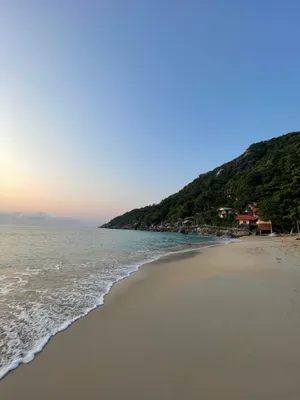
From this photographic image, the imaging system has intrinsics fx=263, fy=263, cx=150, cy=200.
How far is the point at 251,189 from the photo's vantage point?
89812mm

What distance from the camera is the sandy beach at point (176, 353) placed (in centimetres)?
345

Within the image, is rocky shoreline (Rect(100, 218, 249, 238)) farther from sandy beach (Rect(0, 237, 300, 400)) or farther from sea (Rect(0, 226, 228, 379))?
sandy beach (Rect(0, 237, 300, 400))

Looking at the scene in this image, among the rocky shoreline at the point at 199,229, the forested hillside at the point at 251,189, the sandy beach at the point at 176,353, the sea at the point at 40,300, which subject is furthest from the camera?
the rocky shoreline at the point at 199,229

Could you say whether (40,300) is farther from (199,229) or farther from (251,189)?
(251,189)

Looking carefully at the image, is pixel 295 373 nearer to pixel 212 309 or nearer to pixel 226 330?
pixel 226 330

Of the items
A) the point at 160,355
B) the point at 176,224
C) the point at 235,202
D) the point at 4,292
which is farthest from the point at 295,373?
the point at 176,224

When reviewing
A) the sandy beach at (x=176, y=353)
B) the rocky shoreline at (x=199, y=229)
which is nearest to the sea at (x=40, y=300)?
the sandy beach at (x=176, y=353)

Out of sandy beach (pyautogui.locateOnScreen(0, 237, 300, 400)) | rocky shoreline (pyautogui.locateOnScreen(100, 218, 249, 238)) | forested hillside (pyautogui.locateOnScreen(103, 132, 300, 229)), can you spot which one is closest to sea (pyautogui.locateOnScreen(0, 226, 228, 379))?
sandy beach (pyautogui.locateOnScreen(0, 237, 300, 400))

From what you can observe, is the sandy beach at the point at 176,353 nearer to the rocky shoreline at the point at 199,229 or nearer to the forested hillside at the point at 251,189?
the forested hillside at the point at 251,189

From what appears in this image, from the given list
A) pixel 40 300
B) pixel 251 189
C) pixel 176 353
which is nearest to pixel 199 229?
pixel 251 189

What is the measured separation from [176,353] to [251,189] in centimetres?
9218

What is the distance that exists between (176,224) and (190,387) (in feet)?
351

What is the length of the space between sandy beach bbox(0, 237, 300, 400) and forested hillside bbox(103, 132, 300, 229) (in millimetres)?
45753

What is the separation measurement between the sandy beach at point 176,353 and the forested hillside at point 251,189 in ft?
150
